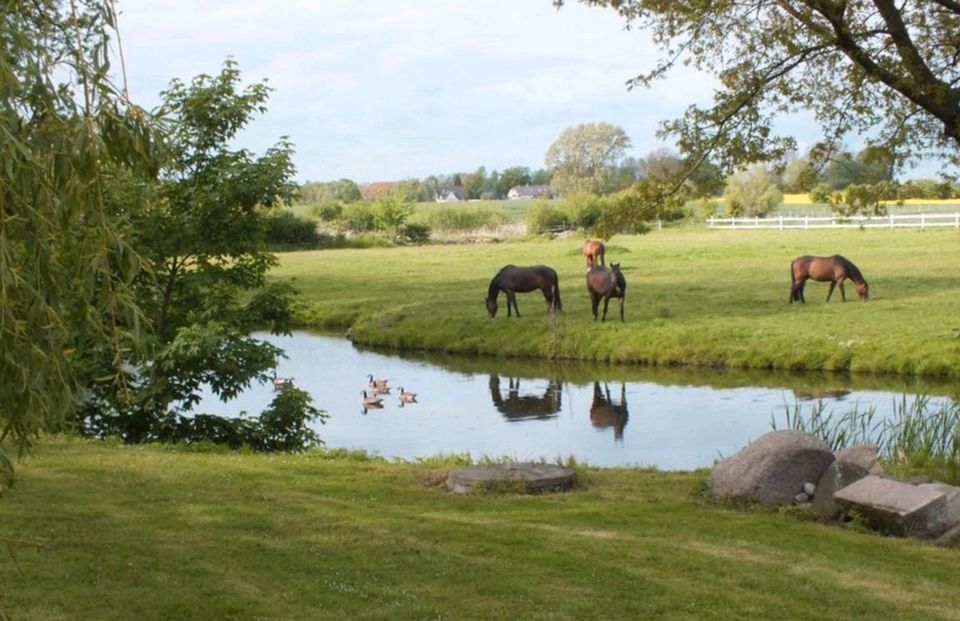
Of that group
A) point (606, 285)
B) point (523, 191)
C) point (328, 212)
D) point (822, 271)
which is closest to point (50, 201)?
point (606, 285)

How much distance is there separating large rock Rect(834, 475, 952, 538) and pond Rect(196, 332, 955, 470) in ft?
25.4

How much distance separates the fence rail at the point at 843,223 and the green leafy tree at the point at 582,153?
120 feet

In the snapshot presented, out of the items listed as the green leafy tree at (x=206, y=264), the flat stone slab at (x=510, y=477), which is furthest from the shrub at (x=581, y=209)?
the flat stone slab at (x=510, y=477)

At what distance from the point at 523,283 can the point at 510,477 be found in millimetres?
24785

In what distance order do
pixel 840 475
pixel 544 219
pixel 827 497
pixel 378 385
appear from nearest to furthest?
pixel 827 497 → pixel 840 475 → pixel 378 385 → pixel 544 219

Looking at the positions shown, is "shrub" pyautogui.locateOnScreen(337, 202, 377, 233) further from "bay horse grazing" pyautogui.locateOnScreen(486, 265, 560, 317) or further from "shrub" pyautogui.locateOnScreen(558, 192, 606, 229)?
"bay horse grazing" pyautogui.locateOnScreen(486, 265, 560, 317)

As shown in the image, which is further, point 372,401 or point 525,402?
point 525,402

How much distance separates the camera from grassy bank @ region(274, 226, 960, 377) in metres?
29.5

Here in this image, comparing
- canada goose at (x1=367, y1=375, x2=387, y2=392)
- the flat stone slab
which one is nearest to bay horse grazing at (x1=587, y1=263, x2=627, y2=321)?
canada goose at (x1=367, y1=375, x2=387, y2=392)

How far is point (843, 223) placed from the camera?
73.9 metres

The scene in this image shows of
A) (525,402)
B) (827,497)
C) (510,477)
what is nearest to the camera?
(827,497)

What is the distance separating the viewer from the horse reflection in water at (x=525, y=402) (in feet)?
80.3

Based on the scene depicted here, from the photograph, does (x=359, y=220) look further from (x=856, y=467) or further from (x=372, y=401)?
(x=856, y=467)

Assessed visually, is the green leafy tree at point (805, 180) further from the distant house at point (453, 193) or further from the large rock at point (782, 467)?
the distant house at point (453, 193)
